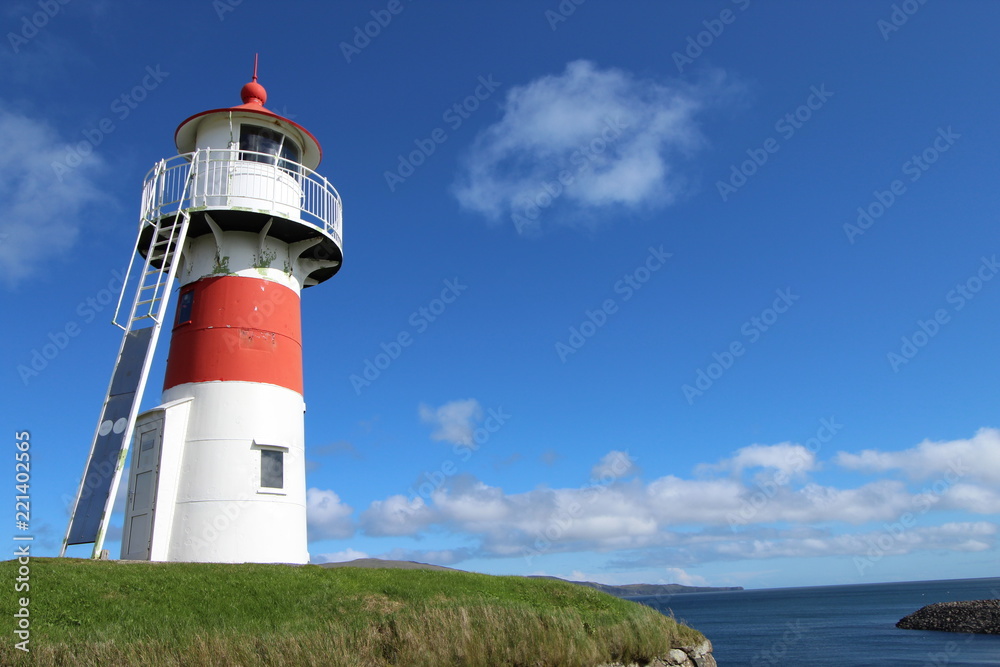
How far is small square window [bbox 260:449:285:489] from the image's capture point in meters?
15.6

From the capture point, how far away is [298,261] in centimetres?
1789

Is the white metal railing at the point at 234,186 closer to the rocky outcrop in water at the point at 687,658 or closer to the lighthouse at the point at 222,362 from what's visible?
the lighthouse at the point at 222,362

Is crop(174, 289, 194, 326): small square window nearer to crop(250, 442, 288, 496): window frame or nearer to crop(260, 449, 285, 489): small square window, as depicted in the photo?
crop(250, 442, 288, 496): window frame

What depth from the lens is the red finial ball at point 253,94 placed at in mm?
17819

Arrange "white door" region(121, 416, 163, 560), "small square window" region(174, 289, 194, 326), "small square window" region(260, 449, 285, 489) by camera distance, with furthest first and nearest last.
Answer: "small square window" region(174, 289, 194, 326)
"small square window" region(260, 449, 285, 489)
"white door" region(121, 416, 163, 560)

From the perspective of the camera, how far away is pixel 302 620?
11273 millimetres

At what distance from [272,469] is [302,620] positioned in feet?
16.7

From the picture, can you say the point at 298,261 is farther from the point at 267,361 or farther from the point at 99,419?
the point at 99,419

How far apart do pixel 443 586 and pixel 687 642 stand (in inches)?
200

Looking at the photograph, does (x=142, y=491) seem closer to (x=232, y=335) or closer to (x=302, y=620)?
(x=232, y=335)

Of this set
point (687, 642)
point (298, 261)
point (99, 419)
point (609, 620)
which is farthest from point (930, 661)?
point (99, 419)

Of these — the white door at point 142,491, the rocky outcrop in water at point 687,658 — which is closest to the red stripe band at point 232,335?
the white door at point 142,491

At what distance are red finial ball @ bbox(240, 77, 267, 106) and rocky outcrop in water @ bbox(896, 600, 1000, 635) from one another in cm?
5285

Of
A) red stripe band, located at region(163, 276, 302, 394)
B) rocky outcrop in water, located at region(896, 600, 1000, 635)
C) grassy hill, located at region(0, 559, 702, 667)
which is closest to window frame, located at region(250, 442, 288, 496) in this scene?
red stripe band, located at region(163, 276, 302, 394)
